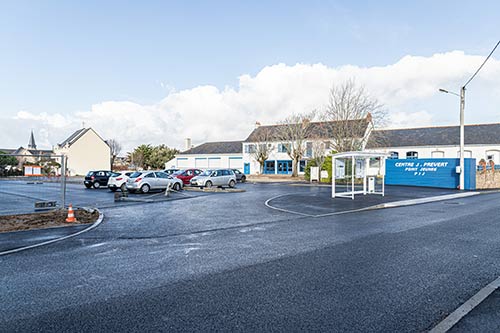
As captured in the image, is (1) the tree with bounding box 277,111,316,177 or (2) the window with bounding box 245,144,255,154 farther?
(2) the window with bounding box 245,144,255,154

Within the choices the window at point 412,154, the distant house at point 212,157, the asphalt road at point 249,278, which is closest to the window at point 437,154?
the window at point 412,154

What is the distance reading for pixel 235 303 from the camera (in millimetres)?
4496

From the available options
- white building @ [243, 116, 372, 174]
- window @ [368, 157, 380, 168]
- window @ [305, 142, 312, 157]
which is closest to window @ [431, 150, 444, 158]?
white building @ [243, 116, 372, 174]

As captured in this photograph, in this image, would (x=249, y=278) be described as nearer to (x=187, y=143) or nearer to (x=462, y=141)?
(x=462, y=141)

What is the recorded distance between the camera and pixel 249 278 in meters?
5.54

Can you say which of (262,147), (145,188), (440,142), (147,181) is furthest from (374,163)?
(440,142)

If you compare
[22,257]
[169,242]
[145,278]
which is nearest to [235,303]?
[145,278]

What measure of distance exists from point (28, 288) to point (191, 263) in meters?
2.56

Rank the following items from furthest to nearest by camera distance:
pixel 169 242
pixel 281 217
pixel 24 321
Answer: pixel 281 217
pixel 169 242
pixel 24 321

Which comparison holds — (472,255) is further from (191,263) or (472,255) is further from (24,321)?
(24,321)

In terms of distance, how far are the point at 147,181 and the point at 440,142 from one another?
137 ft

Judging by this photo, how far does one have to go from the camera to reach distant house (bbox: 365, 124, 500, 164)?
44844mm

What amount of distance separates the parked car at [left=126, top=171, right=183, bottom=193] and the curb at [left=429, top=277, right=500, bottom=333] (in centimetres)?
2088

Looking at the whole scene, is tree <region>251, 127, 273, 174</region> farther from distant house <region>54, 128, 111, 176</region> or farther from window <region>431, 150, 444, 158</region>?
distant house <region>54, 128, 111, 176</region>
